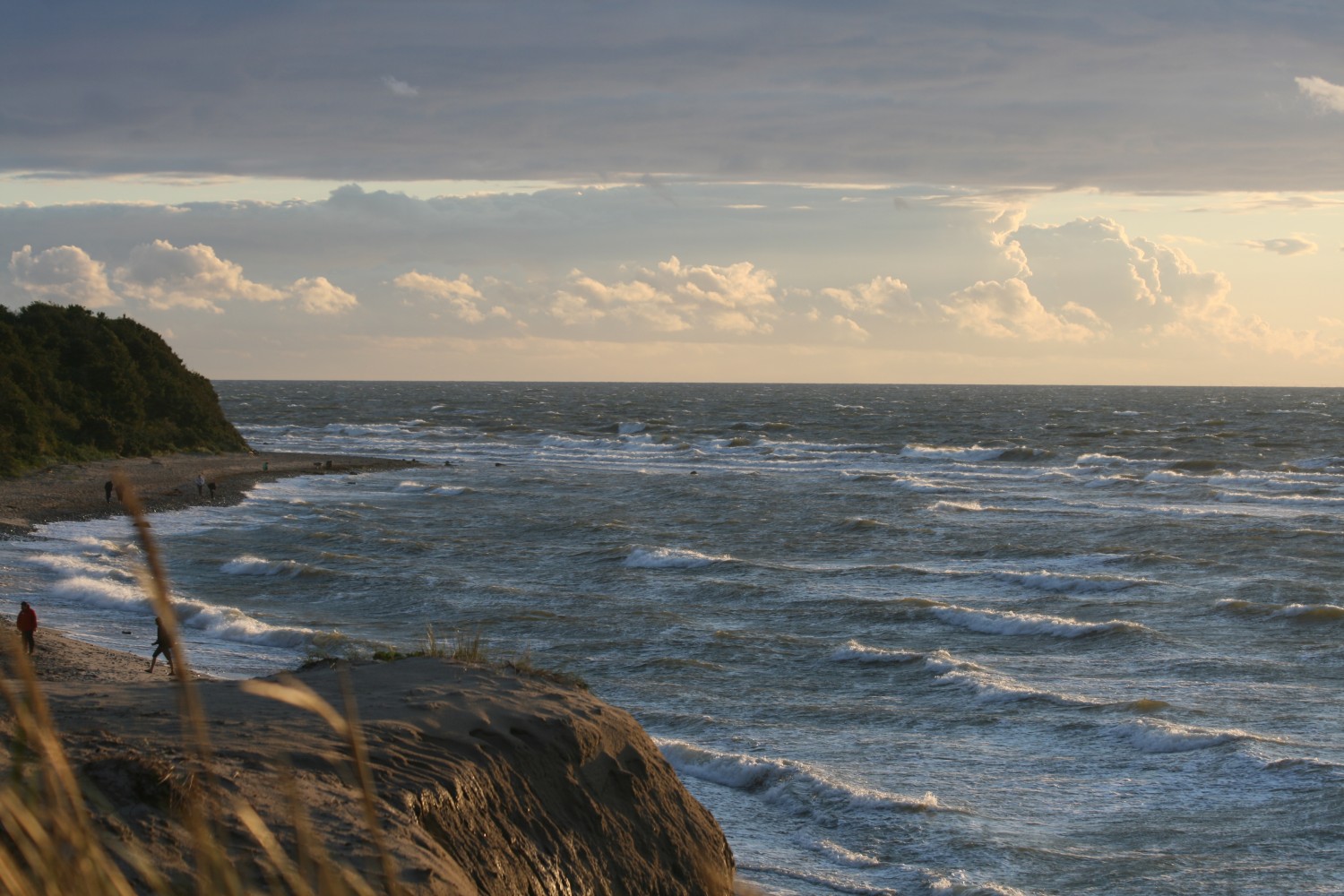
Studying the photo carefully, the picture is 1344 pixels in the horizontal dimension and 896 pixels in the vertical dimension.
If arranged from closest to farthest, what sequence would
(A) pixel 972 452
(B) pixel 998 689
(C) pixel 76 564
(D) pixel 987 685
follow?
(B) pixel 998 689 → (D) pixel 987 685 → (C) pixel 76 564 → (A) pixel 972 452

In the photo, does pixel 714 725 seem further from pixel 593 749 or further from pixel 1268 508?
pixel 1268 508

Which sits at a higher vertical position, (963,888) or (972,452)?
(972,452)

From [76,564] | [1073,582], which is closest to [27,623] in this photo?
[76,564]

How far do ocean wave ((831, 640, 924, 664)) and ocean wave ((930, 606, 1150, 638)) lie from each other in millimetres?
3143

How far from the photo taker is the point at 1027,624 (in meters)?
24.7

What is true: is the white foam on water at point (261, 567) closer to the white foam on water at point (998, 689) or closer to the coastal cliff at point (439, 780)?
the white foam on water at point (998, 689)

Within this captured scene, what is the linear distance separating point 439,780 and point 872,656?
589 inches

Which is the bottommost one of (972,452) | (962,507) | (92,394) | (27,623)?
(962,507)

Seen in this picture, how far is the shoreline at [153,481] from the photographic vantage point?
37.8 metres

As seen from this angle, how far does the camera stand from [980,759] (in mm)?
15844

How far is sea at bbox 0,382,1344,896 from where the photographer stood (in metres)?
13.3

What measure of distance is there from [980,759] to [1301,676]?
772 centimetres

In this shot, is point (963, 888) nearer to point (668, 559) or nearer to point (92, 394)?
point (668, 559)

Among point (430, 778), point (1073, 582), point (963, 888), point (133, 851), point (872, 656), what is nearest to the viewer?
point (133, 851)
